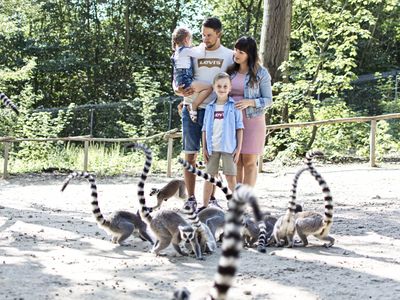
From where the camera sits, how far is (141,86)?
55.1 feet

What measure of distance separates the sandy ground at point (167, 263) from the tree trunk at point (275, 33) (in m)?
6.19

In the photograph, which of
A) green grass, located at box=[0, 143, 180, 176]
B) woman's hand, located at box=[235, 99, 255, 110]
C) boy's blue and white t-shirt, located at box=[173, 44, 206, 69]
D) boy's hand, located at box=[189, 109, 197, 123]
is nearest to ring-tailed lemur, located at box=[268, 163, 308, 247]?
woman's hand, located at box=[235, 99, 255, 110]

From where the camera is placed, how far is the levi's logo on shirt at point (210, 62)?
636 cm

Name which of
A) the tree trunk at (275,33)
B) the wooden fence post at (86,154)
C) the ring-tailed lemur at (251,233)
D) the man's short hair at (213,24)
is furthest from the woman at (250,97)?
the tree trunk at (275,33)

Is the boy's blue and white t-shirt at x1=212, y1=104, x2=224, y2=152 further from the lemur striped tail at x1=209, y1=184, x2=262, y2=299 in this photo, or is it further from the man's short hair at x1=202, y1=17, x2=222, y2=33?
the lemur striped tail at x1=209, y1=184, x2=262, y2=299

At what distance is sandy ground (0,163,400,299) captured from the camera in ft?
14.1

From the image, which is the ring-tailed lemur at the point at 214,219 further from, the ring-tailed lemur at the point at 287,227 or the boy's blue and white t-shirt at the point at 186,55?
the boy's blue and white t-shirt at the point at 186,55

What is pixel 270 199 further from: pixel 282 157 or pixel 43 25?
pixel 43 25

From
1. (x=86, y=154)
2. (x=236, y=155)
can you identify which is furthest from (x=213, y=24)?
(x=86, y=154)

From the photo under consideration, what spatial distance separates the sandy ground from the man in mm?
1103

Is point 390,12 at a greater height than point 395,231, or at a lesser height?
greater

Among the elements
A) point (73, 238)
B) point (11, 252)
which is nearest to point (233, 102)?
point (73, 238)

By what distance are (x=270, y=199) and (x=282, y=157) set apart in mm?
4943

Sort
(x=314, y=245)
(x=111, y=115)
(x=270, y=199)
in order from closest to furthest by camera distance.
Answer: (x=314, y=245) < (x=270, y=199) < (x=111, y=115)
